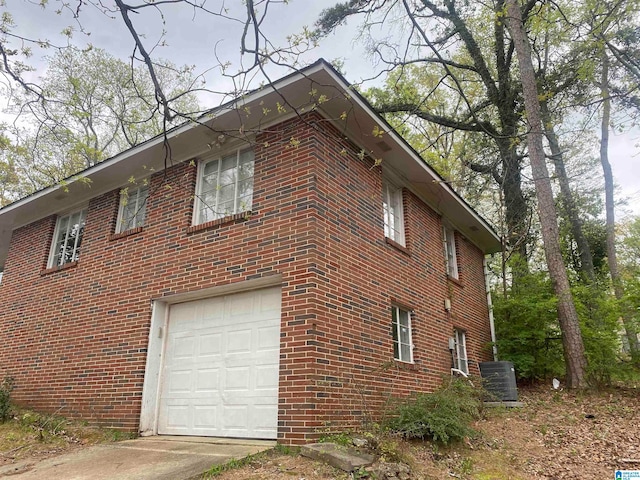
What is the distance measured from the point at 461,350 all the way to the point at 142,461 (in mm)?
7490

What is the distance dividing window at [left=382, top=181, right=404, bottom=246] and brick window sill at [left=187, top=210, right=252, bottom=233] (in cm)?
285

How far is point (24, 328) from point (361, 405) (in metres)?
7.38

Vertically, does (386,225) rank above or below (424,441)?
above

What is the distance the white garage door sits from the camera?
619 cm

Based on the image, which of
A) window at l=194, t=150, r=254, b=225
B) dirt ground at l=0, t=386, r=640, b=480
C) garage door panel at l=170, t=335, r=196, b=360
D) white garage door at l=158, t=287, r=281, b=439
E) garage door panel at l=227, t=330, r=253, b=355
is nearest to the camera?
dirt ground at l=0, t=386, r=640, b=480

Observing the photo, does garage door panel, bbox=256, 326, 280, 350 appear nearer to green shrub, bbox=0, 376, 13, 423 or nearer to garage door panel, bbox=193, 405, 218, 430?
garage door panel, bbox=193, 405, 218, 430

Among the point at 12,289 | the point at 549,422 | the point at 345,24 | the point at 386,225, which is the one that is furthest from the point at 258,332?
the point at 345,24

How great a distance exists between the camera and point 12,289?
33.2ft

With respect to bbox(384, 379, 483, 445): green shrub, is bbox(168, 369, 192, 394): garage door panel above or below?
above

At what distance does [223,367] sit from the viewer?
21.8 ft

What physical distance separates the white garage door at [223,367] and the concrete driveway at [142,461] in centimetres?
30

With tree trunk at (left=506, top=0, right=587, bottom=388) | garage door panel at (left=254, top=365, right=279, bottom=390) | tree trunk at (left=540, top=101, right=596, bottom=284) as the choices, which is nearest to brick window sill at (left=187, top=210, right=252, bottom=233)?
garage door panel at (left=254, top=365, right=279, bottom=390)

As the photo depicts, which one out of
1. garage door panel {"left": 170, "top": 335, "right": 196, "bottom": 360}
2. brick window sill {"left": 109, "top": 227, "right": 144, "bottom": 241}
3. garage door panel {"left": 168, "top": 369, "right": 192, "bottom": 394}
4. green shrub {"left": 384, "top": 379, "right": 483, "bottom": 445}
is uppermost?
brick window sill {"left": 109, "top": 227, "right": 144, "bottom": 241}

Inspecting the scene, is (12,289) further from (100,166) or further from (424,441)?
(424,441)
